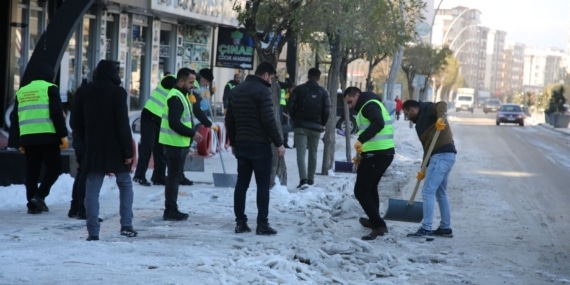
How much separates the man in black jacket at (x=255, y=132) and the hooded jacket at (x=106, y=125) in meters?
1.35

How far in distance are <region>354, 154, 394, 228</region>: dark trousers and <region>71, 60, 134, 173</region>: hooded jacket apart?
9.45ft

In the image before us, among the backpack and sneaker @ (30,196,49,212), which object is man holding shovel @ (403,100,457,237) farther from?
the backpack

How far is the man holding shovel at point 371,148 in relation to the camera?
11391mm

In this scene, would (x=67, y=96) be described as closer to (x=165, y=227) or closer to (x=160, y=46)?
(x=160, y=46)

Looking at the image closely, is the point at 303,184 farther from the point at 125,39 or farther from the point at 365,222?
the point at 125,39

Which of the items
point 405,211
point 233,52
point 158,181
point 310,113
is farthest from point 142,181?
point 233,52

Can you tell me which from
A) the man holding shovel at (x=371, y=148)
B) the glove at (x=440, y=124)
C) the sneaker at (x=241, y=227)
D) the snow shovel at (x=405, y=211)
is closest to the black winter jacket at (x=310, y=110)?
the snow shovel at (x=405, y=211)

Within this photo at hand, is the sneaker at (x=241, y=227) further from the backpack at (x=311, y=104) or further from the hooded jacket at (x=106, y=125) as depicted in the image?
the backpack at (x=311, y=104)

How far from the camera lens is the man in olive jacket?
31.4 ft

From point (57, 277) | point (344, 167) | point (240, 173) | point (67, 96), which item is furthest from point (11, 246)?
point (67, 96)

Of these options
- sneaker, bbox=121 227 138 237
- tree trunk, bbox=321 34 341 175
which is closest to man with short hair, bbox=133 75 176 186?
tree trunk, bbox=321 34 341 175

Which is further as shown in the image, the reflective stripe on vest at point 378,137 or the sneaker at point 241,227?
the reflective stripe on vest at point 378,137

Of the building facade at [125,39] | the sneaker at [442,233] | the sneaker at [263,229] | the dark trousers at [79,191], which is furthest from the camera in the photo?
the building facade at [125,39]

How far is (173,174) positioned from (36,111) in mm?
1656
